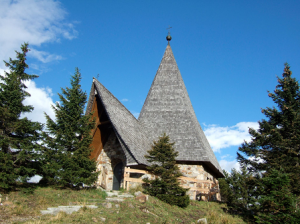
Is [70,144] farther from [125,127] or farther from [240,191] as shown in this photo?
[240,191]

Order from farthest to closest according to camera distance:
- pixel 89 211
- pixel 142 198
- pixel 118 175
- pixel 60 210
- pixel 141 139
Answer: pixel 141 139, pixel 118 175, pixel 142 198, pixel 89 211, pixel 60 210

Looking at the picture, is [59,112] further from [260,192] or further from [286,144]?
[286,144]

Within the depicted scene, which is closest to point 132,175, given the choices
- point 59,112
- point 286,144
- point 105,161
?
point 105,161

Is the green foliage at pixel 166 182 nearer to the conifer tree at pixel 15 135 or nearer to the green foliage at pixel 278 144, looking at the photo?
the green foliage at pixel 278 144

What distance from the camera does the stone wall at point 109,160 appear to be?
14.5 meters

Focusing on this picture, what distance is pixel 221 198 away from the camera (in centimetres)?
1986

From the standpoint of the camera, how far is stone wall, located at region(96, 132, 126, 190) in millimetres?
14461

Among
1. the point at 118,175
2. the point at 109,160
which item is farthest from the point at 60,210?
the point at 109,160

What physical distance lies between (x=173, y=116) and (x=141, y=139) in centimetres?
351

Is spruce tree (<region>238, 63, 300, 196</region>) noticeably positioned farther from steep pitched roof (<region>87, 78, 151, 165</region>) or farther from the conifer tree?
the conifer tree

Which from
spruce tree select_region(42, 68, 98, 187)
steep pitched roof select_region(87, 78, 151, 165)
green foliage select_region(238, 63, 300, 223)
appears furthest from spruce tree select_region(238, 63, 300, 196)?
spruce tree select_region(42, 68, 98, 187)

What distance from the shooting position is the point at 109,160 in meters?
14.8

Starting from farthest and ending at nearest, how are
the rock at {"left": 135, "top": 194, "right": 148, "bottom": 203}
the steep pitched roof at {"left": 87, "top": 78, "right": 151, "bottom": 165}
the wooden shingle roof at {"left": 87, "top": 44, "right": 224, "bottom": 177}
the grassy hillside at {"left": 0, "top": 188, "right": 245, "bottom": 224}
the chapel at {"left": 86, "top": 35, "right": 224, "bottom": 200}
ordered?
the wooden shingle roof at {"left": 87, "top": 44, "right": 224, "bottom": 177}, the chapel at {"left": 86, "top": 35, "right": 224, "bottom": 200}, the steep pitched roof at {"left": 87, "top": 78, "right": 151, "bottom": 165}, the rock at {"left": 135, "top": 194, "right": 148, "bottom": 203}, the grassy hillside at {"left": 0, "top": 188, "right": 245, "bottom": 224}

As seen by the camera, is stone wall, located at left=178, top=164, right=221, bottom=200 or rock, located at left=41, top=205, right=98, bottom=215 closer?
rock, located at left=41, top=205, right=98, bottom=215
